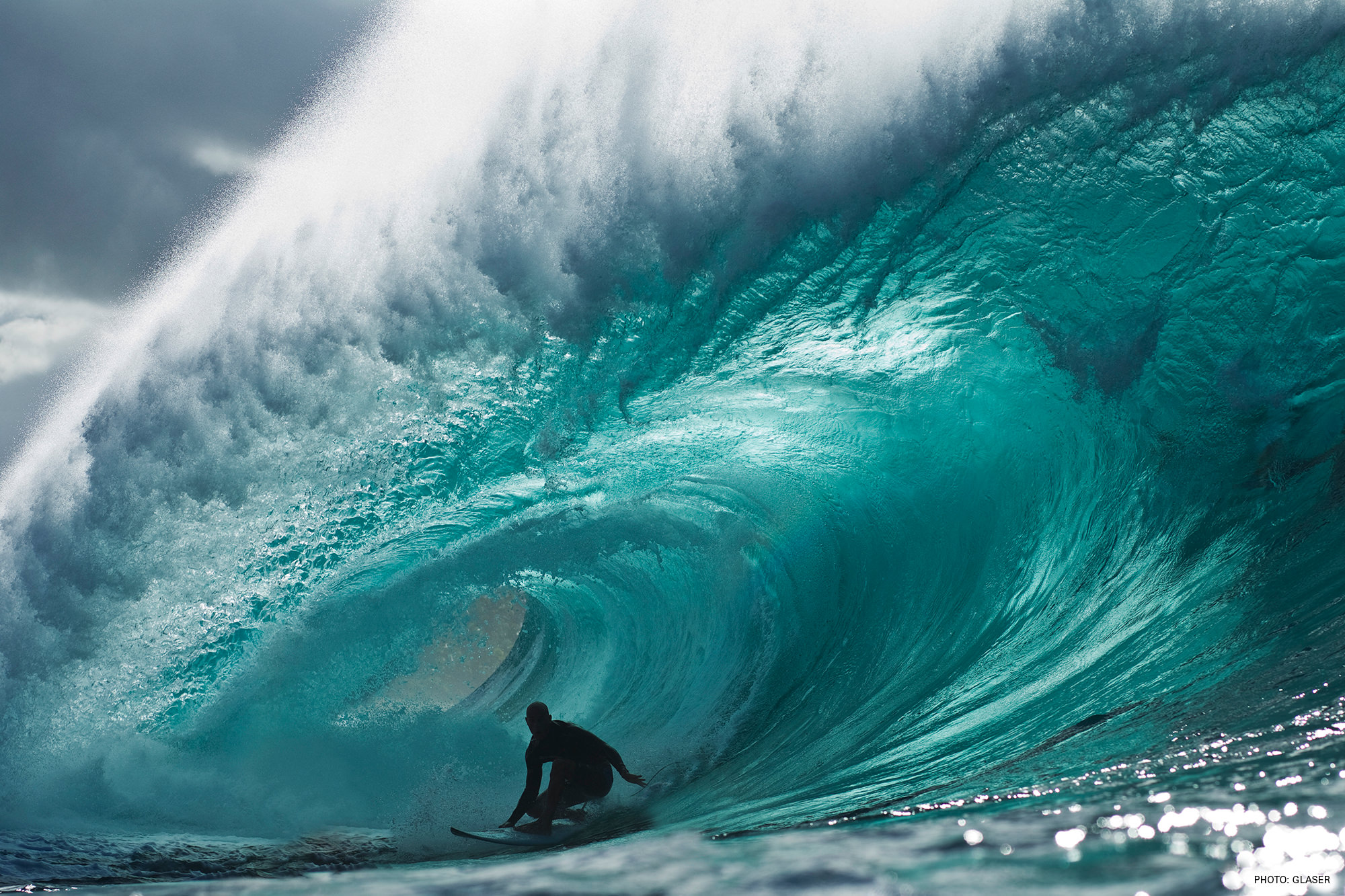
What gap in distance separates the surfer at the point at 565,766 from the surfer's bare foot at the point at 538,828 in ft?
0.07

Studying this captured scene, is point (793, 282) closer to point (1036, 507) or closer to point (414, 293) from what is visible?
point (1036, 507)

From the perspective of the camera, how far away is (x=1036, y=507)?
4.87 m

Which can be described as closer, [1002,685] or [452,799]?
[1002,685]

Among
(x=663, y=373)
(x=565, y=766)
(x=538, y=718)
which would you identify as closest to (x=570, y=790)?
(x=565, y=766)

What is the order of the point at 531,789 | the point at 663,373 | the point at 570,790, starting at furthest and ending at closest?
1. the point at 663,373
2. the point at 570,790
3. the point at 531,789

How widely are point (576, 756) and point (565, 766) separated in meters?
0.08

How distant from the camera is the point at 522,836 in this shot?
13.6 feet

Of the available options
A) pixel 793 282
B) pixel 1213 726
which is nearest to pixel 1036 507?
pixel 793 282

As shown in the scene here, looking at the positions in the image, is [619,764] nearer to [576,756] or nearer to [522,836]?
[576,756]

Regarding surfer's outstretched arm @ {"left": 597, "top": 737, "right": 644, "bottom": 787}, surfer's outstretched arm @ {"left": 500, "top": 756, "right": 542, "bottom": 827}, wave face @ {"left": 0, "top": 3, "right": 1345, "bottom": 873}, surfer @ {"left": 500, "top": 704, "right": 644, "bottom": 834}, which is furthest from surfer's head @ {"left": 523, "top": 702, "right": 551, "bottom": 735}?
wave face @ {"left": 0, "top": 3, "right": 1345, "bottom": 873}

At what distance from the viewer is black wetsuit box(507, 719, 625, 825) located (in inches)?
A: 171

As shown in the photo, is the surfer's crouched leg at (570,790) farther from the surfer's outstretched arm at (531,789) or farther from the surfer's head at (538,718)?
the surfer's head at (538,718)

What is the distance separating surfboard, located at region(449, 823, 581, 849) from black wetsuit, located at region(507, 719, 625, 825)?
0.12 metres

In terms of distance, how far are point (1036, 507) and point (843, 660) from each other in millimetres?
1506
